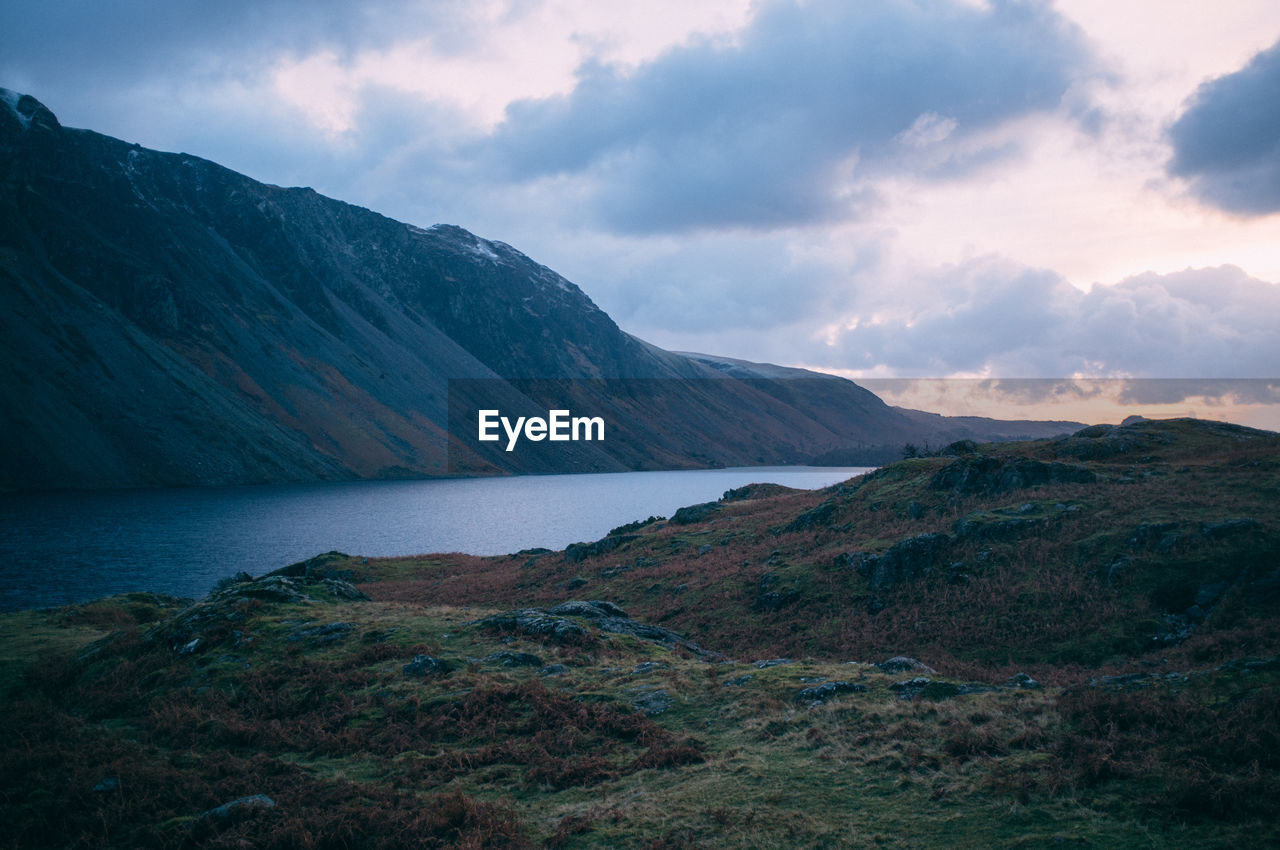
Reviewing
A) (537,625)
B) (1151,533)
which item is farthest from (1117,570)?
(537,625)

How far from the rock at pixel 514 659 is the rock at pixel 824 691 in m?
8.53

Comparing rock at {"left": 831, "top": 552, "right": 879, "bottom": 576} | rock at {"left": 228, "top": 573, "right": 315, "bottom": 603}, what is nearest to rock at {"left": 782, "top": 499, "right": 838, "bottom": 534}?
rock at {"left": 831, "top": 552, "right": 879, "bottom": 576}

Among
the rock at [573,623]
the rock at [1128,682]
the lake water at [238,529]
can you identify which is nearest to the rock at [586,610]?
the rock at [573,623]

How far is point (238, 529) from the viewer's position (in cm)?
9088

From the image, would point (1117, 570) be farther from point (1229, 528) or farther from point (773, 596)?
point (773, 596)

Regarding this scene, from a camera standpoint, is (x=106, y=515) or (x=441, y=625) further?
(x=106, y=515)

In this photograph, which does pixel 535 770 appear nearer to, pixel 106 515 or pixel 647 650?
pixel 647 650

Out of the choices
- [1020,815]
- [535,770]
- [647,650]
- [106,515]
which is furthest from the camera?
[106,515]

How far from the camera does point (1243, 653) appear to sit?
68.1ft

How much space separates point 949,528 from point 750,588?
11.4 m

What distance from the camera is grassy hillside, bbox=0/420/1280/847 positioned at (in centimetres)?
1158

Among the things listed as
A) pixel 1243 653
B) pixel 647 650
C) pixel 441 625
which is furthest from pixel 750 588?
pixel 1243 653

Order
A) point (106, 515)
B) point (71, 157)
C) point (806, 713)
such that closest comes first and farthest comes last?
point (806, 713), point (106, 515), point (71, 157)

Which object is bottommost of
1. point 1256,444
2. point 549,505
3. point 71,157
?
point 549,505
